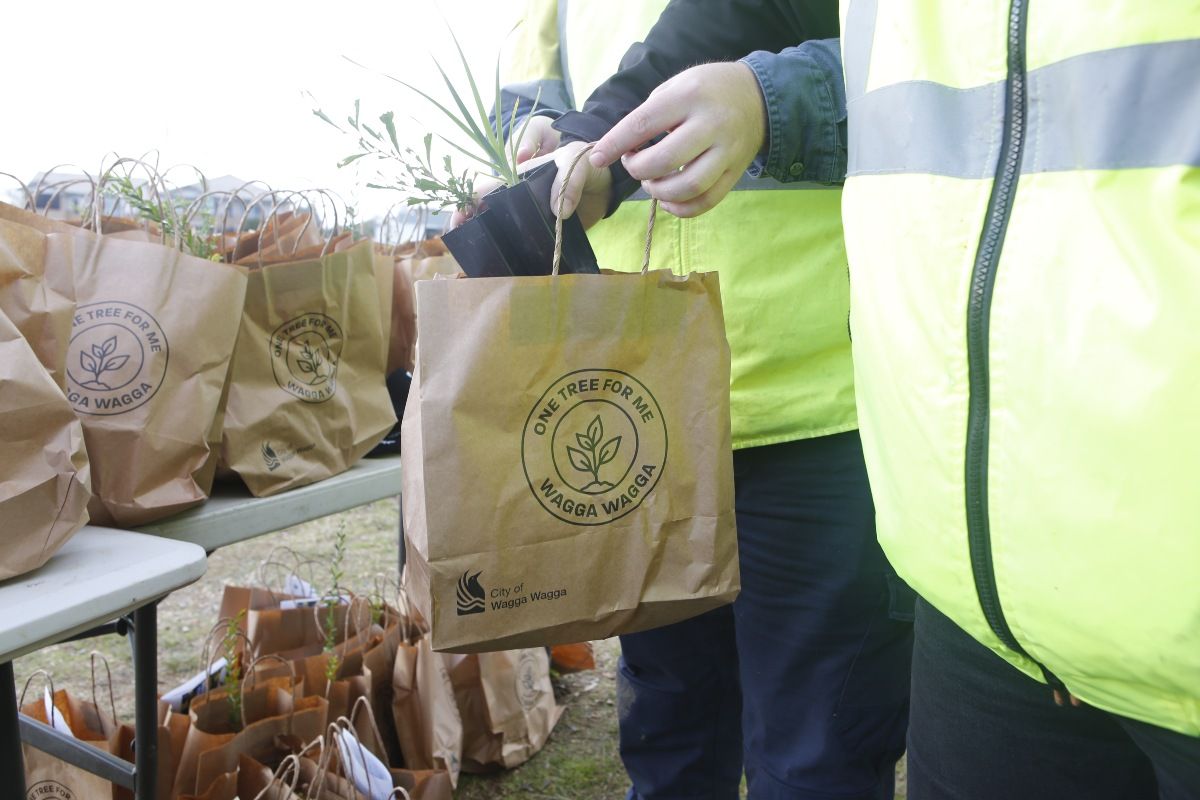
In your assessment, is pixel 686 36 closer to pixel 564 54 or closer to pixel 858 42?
pixel 564 54

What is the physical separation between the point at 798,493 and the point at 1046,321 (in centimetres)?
58

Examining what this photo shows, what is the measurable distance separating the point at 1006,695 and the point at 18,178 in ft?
5.02

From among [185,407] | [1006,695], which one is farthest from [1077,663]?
[185,407]

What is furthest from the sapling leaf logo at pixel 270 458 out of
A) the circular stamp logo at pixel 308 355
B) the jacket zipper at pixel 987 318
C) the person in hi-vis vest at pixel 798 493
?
the jacket zipper at pixel 987 318

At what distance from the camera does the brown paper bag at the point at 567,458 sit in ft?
2.72

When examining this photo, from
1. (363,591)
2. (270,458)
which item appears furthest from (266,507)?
(363,591)

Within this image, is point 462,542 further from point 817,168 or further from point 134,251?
point 134,251

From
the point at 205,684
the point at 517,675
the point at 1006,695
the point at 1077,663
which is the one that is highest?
the point at 1077,663

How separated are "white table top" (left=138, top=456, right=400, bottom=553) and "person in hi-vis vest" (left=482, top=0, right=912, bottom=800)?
716 mm

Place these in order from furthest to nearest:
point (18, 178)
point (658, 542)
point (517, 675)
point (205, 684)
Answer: point (517, 675)
point (205, 684)
point (18, 178)
point (658, 542)

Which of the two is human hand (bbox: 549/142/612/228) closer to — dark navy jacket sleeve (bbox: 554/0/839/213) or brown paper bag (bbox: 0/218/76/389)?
dark navy jacket sleeve (bbox: 554/0/839/213)

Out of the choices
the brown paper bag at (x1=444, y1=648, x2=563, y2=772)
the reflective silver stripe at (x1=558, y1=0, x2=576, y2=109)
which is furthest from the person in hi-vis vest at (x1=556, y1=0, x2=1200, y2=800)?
the brown paper bag at (x1=444, y1=648, x2=563, y2=772)

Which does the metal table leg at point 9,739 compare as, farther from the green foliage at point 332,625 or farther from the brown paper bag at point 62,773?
the green foliage at point 332,625

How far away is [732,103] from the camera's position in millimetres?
821
